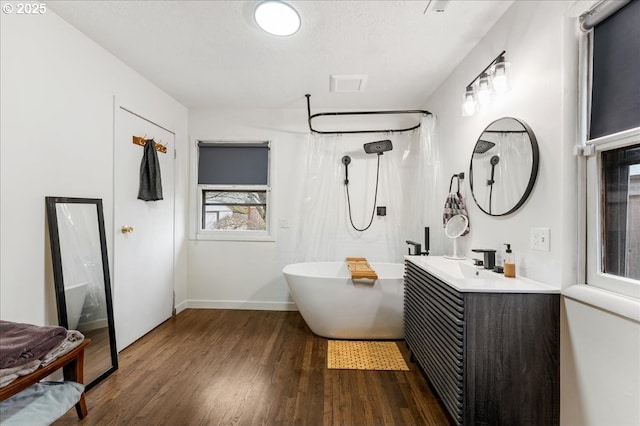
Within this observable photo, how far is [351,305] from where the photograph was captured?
2.54m

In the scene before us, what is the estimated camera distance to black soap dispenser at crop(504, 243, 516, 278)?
64.4 inches

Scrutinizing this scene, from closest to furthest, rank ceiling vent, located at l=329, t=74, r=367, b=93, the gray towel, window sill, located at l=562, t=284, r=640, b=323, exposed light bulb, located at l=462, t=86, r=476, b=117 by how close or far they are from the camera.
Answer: window sill, located at l=562, t=284, r=640, b=323 → exposed light bulb, located at l=462, t=86, r=476, b=117 → the gray towel → ceiling vent, located at l=329, t=74, r=367, b=93

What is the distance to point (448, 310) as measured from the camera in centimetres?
152

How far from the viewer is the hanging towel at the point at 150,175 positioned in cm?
265

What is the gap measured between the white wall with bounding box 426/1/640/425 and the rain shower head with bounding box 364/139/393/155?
135 cm

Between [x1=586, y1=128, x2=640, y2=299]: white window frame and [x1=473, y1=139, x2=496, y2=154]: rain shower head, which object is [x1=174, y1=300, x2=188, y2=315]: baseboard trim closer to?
[x1=473, y1=139, x2=496, y2=154]: rain shower head

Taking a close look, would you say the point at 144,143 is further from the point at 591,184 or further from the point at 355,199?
the point at 591,184

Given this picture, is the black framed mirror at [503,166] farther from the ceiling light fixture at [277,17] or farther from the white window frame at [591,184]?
the ceiling light fixture at [277,17]

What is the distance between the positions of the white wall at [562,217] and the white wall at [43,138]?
287 centimetres

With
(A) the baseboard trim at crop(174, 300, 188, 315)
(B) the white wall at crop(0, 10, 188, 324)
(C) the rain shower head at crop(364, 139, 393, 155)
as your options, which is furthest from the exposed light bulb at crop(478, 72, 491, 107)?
(A) the baseboard trim at crop(174, 300, 188, 315)

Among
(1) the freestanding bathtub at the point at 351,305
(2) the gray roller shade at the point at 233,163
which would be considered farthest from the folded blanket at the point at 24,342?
(2) the gray roller shade at the point at 233,163

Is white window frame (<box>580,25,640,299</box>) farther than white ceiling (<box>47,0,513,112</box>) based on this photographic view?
No

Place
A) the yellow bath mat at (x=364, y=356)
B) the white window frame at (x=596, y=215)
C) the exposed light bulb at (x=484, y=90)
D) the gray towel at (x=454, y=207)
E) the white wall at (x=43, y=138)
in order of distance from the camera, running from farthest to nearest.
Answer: the gray towel at (x=454, y=207), the yellow bath mat at (x=364, y=356), the exposed light bulb at (x=484, y=90), the white wall at (x=43, y=138), the white window frame at (x=596, y=215)

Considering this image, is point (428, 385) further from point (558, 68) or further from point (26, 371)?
point (26, 371)
